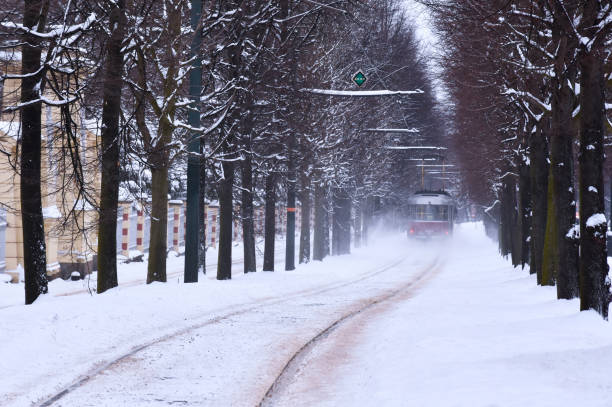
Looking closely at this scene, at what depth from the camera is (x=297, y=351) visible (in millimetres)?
10977

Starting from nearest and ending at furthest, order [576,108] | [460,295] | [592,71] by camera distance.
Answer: [592,71] → [576,108] → [460,295]

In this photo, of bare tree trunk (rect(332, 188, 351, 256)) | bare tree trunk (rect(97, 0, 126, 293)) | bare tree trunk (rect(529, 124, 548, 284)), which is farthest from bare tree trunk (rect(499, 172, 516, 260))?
bare tree trunk (rect(97, 0, 126, 293))

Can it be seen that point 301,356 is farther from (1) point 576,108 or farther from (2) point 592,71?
(1) point 576,108

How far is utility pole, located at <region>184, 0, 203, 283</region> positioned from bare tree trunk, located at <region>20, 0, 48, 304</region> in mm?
3855

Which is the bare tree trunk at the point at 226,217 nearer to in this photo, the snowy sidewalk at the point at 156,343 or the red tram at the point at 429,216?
the snowy sidewalk at the point at 156,343

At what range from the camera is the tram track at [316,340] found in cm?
839

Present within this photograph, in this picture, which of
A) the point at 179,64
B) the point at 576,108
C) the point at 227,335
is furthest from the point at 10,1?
the point at 576,108

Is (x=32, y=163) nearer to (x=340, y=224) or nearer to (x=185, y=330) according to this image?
(x=185, y=330)

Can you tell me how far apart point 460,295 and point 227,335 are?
Result: 9.43m

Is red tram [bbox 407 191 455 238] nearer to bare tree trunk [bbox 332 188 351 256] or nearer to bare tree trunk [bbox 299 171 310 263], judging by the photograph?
bare tree trunk [bbox 332 188 351 256]

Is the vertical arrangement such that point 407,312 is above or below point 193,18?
below

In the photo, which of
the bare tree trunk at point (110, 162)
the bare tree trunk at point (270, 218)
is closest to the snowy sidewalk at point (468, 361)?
the bare tree trunk at point (110, 162)

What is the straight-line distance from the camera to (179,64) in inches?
674

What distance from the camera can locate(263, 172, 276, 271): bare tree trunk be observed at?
26.7m
